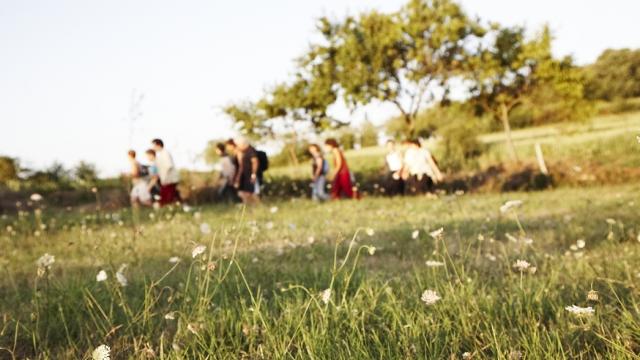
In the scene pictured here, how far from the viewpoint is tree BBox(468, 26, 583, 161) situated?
3161 cm

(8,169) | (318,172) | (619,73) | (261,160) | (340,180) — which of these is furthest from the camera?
(619,73)

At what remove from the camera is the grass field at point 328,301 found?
2395 millimetres

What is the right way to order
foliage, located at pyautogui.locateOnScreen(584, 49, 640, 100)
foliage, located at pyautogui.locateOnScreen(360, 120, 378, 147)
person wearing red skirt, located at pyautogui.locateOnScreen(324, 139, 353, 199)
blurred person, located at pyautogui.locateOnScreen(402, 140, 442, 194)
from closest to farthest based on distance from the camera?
blurred person, located at pyautogui.locateOnScreen(402, 140, 442, 194) < person wearing red skirt, located at pyautogui.locateOnScreen(324, 139, 353, 199) < foliage, located at pyautogui.locateOnScreen(584, 49, 640, 100) < foliage, located at pyautogui.locateOnScreen(360, 120, 378, 147)

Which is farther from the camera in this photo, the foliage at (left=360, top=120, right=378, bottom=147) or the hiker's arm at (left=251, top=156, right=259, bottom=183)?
the foliage at (left=360, top=120, right=378, bottom=147)

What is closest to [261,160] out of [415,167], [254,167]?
[254,167]

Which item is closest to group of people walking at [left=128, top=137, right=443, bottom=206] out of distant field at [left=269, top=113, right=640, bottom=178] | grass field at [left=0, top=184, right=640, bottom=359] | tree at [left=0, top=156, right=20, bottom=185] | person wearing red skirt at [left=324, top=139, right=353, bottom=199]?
person wearing red skirt at [left=324, top=139, right=353, bottom=199]

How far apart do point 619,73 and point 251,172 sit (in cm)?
4608

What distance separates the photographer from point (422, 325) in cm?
257

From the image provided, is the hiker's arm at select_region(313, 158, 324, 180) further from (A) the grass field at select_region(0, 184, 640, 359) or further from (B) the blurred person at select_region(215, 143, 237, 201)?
(A) the grass field at select_region(0, 184, 640, 359)

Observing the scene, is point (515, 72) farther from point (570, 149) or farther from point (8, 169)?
point (8, 169)

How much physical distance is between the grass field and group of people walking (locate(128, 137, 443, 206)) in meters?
6.80

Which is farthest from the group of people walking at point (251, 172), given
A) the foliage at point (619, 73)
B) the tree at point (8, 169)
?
the foliage at point (619, 73)

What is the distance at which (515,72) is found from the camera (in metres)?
33.5

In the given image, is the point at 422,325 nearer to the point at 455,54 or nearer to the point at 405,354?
the point at 405,354
